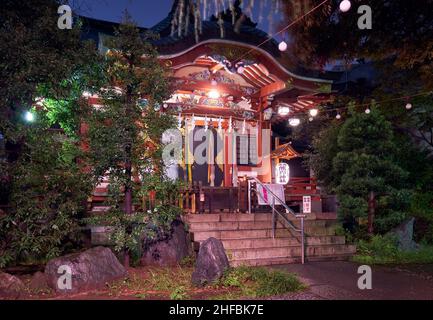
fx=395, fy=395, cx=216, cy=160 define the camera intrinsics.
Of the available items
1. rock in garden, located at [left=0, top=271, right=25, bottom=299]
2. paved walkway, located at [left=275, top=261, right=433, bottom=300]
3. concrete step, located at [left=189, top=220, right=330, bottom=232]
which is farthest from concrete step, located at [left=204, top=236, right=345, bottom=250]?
rock in garden, located at [left=0, top=271, right=25, bottom=299]

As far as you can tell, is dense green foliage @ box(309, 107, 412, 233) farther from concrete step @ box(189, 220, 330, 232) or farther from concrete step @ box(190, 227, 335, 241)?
concrete step @ box(189, 220, 330, 232)

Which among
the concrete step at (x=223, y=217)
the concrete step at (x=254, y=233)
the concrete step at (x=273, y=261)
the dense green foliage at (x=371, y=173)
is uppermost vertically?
the dense green foliage at (x=371, y=173)

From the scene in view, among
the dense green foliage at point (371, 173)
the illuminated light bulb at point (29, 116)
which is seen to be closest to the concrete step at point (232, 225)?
the dense green foliage at point (371, 173)

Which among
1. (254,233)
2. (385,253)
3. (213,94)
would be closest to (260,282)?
(254,233)

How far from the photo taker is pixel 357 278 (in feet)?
29.6

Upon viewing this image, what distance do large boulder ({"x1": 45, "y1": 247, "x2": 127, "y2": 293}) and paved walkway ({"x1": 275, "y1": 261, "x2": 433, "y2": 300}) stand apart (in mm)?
4150

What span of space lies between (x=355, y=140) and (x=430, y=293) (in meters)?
6.39

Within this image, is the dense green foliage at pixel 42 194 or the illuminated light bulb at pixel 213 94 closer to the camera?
the dense green foliage at pixel 42 194

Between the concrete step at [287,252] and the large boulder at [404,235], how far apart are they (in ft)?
5.98

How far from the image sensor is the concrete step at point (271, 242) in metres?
10.8

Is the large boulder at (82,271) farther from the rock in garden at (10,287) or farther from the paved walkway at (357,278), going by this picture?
the paved walkway at (357,278)

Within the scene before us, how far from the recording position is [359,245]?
12188 millimetres

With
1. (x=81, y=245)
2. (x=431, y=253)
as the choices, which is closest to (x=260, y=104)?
(x=431, y=253)

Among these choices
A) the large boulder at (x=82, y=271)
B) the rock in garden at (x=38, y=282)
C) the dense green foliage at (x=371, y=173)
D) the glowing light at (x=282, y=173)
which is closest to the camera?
the large boulder at (x=82, y=271)
